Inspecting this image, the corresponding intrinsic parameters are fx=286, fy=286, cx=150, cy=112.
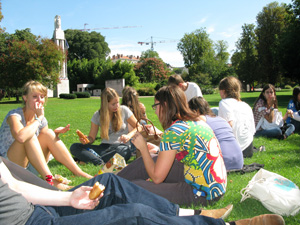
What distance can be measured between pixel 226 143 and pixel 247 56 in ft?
180

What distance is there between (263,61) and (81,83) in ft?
115

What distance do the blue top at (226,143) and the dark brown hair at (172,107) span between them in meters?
1.20

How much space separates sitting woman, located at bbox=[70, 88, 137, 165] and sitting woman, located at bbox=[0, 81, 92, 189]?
86 centimetres

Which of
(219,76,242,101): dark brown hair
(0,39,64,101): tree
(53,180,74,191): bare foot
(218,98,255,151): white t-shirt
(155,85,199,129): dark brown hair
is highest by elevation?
(0,39,64,101): tree

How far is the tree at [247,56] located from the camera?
51094mm

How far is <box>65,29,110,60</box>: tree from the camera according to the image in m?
68.0

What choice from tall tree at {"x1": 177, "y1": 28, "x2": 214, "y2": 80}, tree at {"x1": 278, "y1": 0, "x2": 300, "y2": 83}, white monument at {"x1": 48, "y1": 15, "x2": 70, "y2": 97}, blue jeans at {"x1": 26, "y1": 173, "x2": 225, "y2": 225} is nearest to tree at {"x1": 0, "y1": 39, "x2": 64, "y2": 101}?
white monument at {"x1": 48, "y1": 15, "x2": 70, "y2": 97}

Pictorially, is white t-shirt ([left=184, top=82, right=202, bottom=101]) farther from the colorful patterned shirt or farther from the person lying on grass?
the person lying on grass

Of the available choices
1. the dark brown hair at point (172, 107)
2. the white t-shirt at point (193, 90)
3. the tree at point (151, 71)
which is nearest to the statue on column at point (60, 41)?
the tree at point (151, 71)

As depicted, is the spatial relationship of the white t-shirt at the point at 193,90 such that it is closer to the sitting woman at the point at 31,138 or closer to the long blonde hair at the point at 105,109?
the long blonde hair at the point at 105,109

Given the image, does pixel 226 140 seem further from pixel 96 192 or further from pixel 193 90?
pixel 193 90

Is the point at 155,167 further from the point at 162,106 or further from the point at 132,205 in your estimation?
the point at 132,205

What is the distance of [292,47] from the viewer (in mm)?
27250

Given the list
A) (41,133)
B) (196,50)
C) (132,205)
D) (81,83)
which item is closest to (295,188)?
(132,205)
